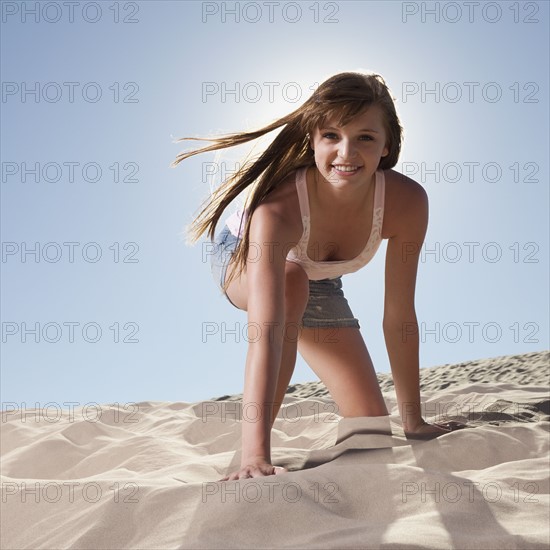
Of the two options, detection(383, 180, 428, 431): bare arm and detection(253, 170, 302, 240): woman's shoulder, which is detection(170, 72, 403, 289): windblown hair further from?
detection(383, 180, 428, 431): bare arm

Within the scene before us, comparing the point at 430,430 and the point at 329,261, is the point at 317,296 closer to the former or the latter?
the point at 329,261

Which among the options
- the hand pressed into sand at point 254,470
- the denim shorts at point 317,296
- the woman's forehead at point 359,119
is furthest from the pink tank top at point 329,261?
the hand pressed into sand at point 254,470

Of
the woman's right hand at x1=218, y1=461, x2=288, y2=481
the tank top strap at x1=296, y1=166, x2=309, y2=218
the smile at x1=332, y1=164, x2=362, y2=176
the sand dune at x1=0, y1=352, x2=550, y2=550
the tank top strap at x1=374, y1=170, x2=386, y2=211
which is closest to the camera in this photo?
the sand dune at x1=0, y1=352, x2=550, y2=550

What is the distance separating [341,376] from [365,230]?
2.08 ft

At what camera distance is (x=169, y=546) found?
5.21ft

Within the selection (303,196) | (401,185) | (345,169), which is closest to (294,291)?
(303,196)

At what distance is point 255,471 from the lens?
2.06 meters

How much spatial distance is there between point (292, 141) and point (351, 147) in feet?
1.04

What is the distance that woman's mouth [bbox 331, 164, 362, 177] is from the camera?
8.07 ft

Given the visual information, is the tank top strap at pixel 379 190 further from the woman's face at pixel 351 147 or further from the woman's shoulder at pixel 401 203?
the woman's face at pixel 351 147

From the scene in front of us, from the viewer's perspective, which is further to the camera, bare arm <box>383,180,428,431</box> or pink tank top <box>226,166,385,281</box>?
bare arm <box>383,180,428,431</box>

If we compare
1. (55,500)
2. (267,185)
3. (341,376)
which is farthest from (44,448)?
(267,185)

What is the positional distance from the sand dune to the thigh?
3.1 inches

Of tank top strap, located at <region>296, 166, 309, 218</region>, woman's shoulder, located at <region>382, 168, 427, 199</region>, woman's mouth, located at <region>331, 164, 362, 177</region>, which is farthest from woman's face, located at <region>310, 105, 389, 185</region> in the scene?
woman's shoulder, located at <region>382, 168, 427, 199</region>
